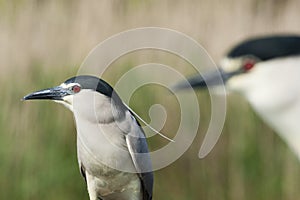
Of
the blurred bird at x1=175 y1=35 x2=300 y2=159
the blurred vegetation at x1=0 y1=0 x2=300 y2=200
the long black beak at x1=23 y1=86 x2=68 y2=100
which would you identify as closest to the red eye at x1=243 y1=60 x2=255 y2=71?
the blurred bird at x1=175 y1=35 x2=300 y2=159

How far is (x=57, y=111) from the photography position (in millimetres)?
4922

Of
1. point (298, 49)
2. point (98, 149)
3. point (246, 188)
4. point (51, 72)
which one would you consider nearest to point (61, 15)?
point (51, 72)

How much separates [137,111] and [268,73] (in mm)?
1859

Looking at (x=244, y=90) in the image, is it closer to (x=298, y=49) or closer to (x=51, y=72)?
(x=298, y=49)

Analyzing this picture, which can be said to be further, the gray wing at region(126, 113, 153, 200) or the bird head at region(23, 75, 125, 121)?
the gray wing at region(126, 113, 153, 200)

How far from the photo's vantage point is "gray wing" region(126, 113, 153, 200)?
3254 mm

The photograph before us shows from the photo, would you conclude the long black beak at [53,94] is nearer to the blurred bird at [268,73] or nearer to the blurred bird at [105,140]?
the blurred bird at [105,140]

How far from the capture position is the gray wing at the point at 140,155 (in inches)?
128

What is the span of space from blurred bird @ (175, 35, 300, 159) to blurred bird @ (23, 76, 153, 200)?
0.33 m

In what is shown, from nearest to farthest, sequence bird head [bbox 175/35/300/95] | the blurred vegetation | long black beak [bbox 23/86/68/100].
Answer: bird head [bbox 175/35/300/95], long black beak [bbox 23/86/68/100], the blurred vegetation

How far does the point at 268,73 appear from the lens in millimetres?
2891

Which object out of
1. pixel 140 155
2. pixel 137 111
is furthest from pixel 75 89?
→ pixel 137 111

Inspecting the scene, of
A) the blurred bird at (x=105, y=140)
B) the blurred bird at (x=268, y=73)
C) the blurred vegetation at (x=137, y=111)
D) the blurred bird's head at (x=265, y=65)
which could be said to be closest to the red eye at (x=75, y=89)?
the blurred bird at (x=105, y=140)

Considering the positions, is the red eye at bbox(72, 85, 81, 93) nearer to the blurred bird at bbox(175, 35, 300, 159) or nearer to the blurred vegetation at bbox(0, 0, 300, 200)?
the blurred bird at bbox(175, 35, 300, 159)
